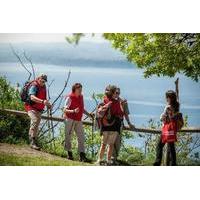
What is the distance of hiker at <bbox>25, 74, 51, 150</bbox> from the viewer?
11.7m

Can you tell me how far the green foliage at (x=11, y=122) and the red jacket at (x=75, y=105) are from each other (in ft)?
2.23

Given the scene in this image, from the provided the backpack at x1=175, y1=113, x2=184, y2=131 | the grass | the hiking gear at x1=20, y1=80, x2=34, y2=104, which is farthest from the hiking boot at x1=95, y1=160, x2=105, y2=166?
the hiking gear at x1=20, y1=80, x2=34, y2=104

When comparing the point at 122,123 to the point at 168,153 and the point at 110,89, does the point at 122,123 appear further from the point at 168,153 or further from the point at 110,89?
the point at 168,153

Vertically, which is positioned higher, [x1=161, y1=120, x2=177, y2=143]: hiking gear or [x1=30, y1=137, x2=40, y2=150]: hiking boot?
[x1=161, y1=120, x2=177, y2=143]: hiking gear

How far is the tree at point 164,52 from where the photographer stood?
1162 centimetres

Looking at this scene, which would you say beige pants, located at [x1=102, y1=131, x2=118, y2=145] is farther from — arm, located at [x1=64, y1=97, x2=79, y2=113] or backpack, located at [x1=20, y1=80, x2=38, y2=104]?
backpack, located at [x1=20, y1=80, x2=38, y2=104]

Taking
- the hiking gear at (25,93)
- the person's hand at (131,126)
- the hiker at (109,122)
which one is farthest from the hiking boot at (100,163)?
the hiking gear at (25,93)

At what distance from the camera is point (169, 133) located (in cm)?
1181

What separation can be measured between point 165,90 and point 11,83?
2.23 meters

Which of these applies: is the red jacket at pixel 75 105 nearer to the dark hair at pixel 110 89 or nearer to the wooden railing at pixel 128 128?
the wooden railing at pixel 128 128

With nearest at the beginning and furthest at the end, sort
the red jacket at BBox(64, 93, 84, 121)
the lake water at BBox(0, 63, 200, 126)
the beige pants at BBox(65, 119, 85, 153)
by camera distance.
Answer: the lake water at BBox(0, 63, 200, 126), the red jacket at BBox(64, 93, 84, 121), the beige pants at BBox(65, 119, 85, 153)

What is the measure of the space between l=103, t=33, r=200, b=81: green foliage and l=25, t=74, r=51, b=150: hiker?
4.30 ft
